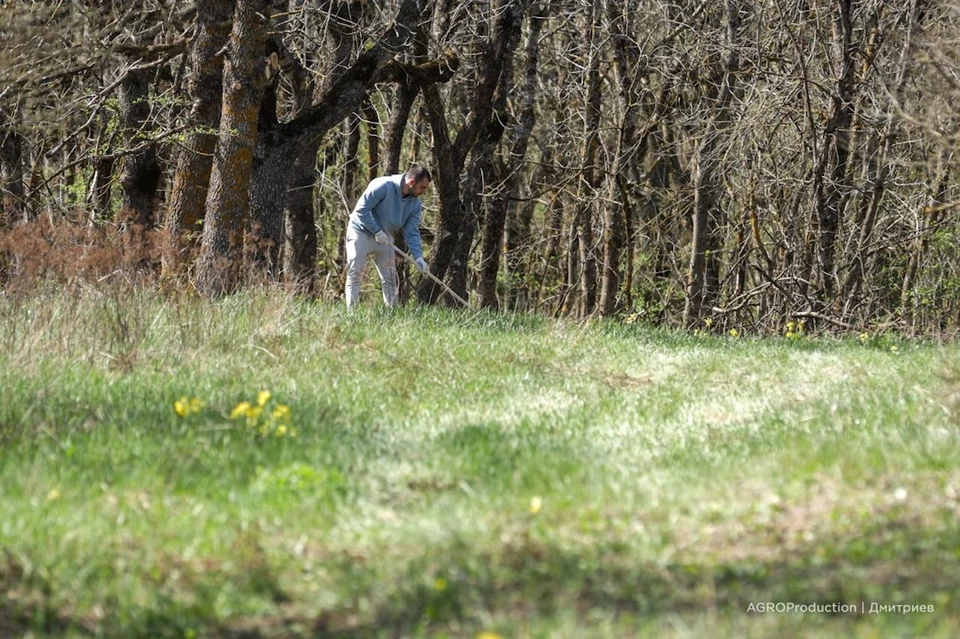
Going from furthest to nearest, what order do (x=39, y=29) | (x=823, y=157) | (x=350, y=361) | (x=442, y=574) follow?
(x=823, y=157)
(x=39, y=29)
(x=350, y=361)
(x=442, y=574)

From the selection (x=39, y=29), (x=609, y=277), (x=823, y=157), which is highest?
(x=39, y=29)

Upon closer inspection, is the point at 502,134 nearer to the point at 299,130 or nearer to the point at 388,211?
the point at 299,130

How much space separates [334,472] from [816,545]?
7.30 ft

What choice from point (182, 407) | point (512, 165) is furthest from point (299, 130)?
point (182, 407)

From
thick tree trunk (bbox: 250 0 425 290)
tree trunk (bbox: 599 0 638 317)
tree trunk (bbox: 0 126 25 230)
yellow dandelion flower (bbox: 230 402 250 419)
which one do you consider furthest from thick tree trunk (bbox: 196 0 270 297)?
tree trunk (bbox: 599 0 638 317)

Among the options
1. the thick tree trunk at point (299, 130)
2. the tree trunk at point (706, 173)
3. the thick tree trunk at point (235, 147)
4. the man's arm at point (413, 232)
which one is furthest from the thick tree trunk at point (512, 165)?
the thick tree trunk at point (235, 147)

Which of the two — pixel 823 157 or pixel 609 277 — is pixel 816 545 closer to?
pixel 823 157

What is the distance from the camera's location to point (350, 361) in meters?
8.74

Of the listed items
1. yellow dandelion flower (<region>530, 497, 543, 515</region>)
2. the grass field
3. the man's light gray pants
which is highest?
the man's light gray pants

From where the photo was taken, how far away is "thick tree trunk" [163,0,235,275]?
43.3 feet

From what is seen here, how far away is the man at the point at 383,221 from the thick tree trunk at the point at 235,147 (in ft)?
4.16

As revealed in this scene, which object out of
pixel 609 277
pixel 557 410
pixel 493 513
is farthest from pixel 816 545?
pixel 609 277

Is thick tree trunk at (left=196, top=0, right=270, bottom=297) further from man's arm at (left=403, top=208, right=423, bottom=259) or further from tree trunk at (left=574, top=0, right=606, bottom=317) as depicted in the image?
tree trunk at (left=574, top=0, right=606, bottom=317)

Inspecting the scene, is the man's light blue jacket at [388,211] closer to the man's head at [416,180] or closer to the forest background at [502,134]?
the man's head at [416,180]
